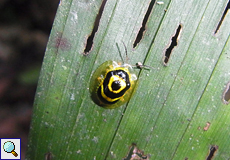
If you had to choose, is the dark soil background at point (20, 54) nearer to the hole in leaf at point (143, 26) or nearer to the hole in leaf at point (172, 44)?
the hole in leaf at point (143, 26)

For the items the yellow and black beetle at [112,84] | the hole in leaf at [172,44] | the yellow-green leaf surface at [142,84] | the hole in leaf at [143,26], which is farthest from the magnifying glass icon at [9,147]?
the hole in leaf at [172,44]

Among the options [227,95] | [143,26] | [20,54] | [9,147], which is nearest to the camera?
[143,26]

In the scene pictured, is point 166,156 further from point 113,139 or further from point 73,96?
point 73,96

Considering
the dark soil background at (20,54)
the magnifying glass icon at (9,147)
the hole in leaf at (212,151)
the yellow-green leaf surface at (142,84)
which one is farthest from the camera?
the dark soil background at (20,54)

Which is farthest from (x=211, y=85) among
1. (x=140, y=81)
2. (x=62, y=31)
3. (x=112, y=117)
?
(x=62, y=31)

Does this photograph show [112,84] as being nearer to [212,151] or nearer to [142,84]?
[142,84]

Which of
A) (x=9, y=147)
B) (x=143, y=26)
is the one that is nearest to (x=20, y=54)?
(x=9, y=147)

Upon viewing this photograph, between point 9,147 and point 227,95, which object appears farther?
point 9,147
